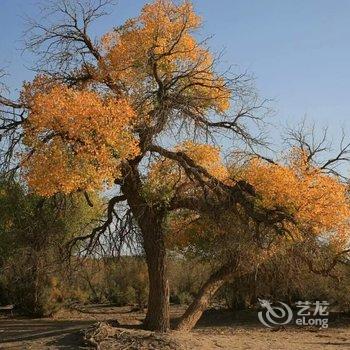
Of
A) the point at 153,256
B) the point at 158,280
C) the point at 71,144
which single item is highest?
the point at 71,144

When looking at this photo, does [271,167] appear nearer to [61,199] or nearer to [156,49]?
[156,49]

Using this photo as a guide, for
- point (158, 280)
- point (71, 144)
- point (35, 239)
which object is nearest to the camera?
point (71, 144)

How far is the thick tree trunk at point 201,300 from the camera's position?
15711 millimetres

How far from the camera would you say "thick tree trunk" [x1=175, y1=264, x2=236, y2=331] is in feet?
51.5

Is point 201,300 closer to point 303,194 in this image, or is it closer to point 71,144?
point 303,194

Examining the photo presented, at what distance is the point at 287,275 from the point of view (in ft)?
57.1

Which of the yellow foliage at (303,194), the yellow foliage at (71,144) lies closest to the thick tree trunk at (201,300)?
the yellow foliage at (303,194)

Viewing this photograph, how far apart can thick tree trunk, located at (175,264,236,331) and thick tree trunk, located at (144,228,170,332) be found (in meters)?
1.73

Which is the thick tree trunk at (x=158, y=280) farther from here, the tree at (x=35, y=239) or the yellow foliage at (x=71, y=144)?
the yellow foliage at (x=71, y=144)

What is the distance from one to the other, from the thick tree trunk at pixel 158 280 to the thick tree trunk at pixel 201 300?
68.1 inches

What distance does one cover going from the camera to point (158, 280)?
13.9 meters

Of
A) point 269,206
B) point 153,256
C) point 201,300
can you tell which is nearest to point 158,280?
point 153,256

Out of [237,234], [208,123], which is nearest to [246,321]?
[237,234]

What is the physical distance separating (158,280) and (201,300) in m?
2.75
